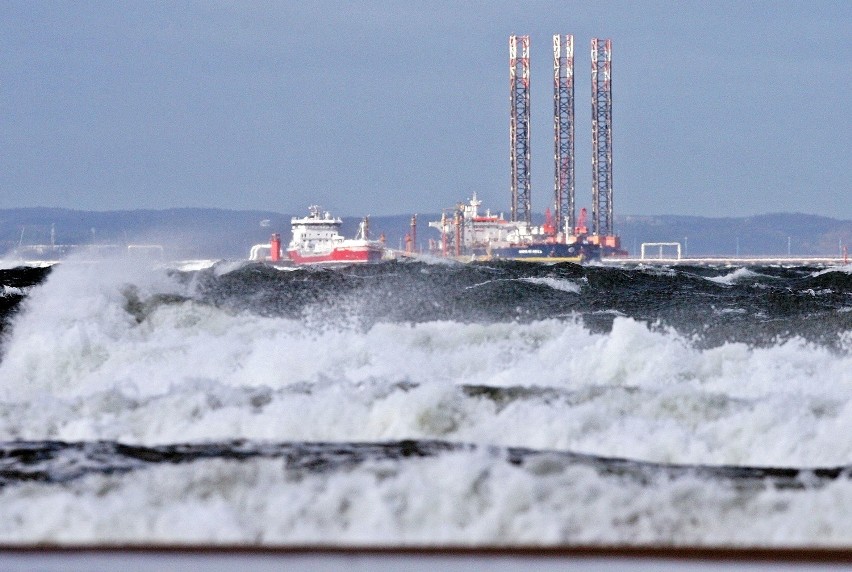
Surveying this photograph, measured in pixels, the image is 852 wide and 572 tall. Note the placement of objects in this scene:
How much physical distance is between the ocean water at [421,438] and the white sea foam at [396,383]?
0.03 metres

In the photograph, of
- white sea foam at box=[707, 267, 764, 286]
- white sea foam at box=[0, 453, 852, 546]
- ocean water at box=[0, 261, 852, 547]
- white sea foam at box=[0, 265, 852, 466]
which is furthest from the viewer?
white sea foam at box=[707, 267, 764, 286]

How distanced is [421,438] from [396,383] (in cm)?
170

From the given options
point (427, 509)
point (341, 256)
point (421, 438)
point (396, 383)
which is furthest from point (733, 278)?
point (341, 256)

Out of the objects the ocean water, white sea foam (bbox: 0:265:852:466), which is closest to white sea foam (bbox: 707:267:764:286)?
white sea foam (bbox: 0:265:852:466)

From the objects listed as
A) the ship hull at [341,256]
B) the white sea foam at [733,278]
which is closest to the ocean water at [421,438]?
the white sea foam at [733,278]

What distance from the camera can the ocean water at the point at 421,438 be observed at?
559cm

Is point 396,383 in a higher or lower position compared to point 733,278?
lower

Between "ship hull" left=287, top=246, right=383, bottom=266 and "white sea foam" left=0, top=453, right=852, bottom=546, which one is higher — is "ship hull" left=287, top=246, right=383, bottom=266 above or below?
above

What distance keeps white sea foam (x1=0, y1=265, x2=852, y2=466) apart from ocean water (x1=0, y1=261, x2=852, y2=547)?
0.09ft

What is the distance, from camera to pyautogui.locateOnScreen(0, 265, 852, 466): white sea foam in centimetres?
831

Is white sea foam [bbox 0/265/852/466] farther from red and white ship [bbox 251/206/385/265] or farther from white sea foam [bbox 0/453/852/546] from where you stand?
red and white ship [bbox 251/206/385/265]

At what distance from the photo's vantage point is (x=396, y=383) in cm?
1007

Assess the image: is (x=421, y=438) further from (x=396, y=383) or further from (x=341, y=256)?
(x=341, y=256)

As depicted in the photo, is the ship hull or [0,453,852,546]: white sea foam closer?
[0,453,852,546]: white sea foam
